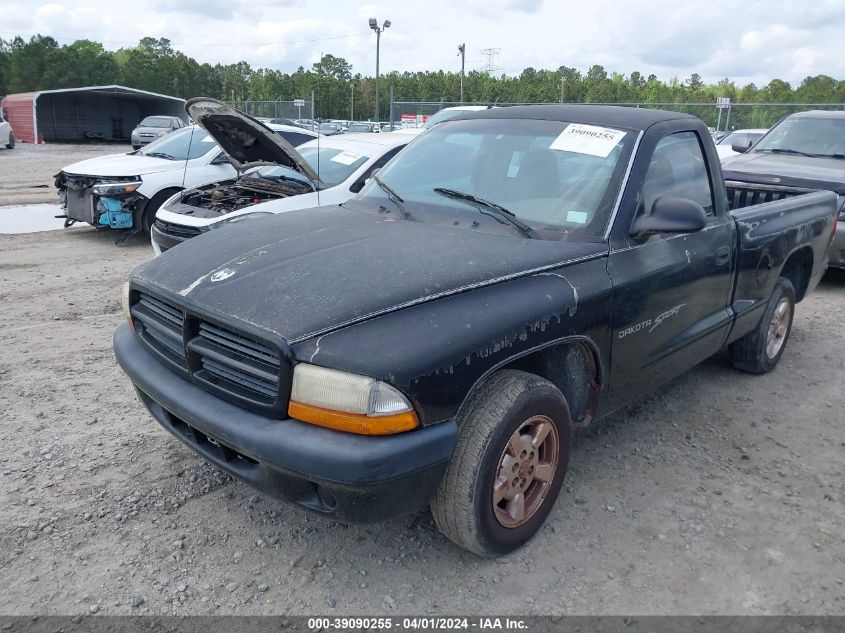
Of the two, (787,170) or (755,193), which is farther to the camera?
(787,170)

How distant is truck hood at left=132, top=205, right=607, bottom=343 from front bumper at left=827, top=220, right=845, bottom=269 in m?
5.27

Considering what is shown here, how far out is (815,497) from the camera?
335 centimetres

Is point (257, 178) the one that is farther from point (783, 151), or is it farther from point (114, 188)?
point (783, 151)

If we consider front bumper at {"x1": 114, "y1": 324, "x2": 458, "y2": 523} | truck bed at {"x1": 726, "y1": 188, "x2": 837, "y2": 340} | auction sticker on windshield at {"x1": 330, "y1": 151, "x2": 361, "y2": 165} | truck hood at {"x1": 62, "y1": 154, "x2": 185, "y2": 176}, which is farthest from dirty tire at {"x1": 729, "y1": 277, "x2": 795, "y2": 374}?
truck hood at {"x1": 62, "y1": 154, "x2": 185, "y2": 176}

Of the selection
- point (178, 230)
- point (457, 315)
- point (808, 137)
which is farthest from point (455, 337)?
point (808, 137)

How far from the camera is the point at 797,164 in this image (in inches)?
302

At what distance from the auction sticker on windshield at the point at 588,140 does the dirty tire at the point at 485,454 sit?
1278 mm

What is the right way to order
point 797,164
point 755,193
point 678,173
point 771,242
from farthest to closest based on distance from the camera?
point 797,164
point 755,193
point 771,242
point 678,173

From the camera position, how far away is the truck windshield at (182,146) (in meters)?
9.32

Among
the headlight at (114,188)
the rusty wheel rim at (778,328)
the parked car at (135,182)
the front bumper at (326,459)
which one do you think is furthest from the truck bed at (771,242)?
the headlight at (114,188)

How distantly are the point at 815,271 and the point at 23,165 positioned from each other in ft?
75.4

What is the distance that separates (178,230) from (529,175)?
441cm

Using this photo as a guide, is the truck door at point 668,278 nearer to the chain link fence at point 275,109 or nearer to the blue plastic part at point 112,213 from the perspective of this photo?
the blue plastic part at point 112,213

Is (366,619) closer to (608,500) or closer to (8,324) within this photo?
(608,500)
